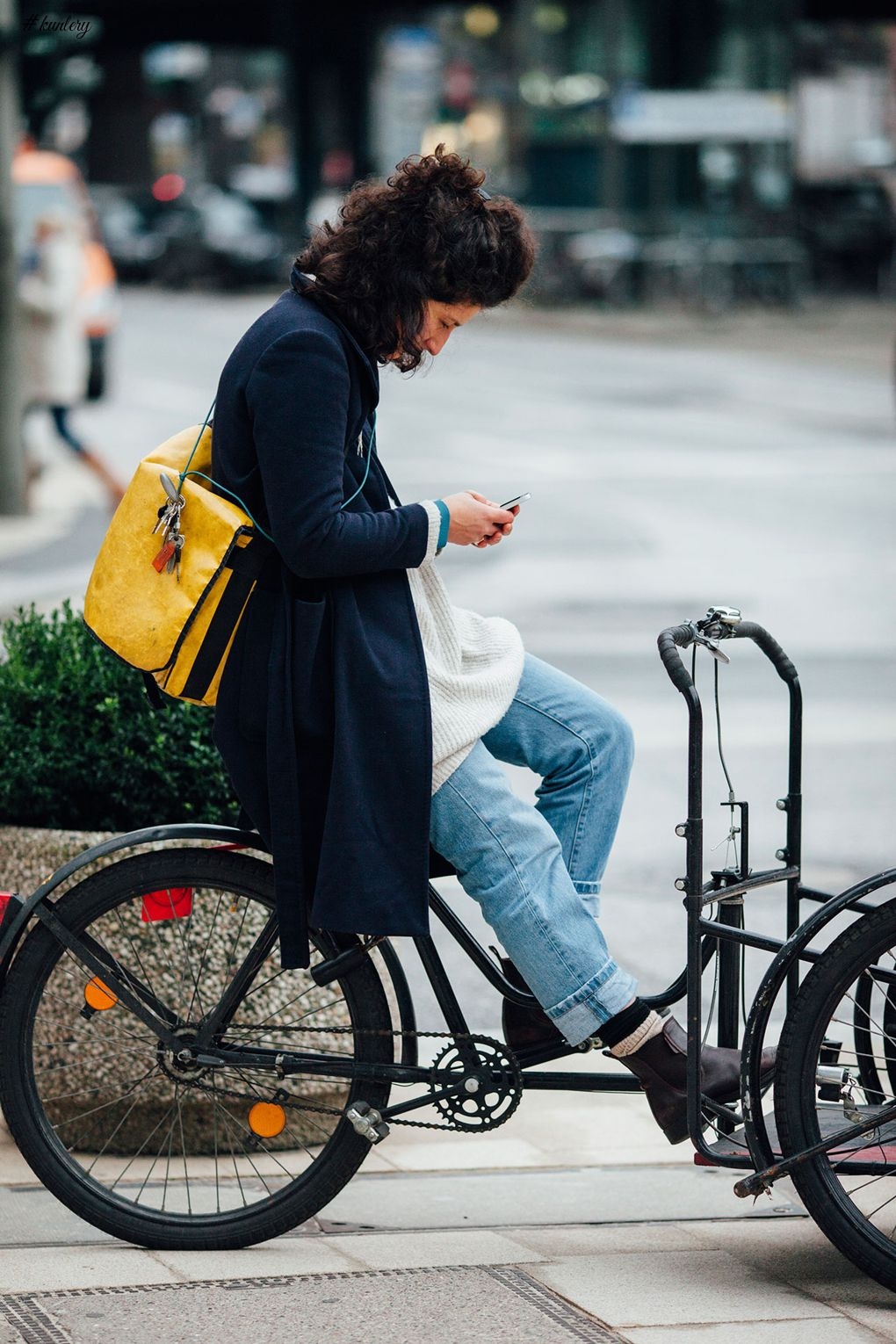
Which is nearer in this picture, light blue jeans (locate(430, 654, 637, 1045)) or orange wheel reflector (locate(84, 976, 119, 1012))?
light blue jeans (locate(430, 654, 637, 1045))

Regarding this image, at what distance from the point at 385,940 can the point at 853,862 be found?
343 cm

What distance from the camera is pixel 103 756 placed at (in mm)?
4406

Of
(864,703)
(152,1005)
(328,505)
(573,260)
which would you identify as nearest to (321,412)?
(328,505)

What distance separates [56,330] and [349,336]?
1122 centimetres

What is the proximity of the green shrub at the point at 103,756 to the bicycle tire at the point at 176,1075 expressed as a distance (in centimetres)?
30

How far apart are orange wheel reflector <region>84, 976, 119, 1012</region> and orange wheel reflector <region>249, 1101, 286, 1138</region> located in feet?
1.05

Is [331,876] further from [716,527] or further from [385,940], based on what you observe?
[716,527]

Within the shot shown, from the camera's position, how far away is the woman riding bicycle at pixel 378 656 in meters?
3.49

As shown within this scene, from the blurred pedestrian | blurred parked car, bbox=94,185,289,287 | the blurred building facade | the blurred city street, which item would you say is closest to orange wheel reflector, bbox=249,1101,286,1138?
the blurred city street

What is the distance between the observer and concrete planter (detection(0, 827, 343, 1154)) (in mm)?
4191

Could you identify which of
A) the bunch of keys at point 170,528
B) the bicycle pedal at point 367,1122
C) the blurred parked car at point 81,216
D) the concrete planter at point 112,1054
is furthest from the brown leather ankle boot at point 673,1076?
the blurred parked car at point 81,216

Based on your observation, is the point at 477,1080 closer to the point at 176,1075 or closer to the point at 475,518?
the point at 176,1075

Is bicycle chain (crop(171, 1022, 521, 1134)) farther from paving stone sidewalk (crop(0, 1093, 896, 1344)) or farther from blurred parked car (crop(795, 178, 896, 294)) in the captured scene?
blurred parked car (crop(795, 178, 896, 294))

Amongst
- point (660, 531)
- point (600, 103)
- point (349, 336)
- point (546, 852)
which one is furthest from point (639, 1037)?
point (600, 103)
